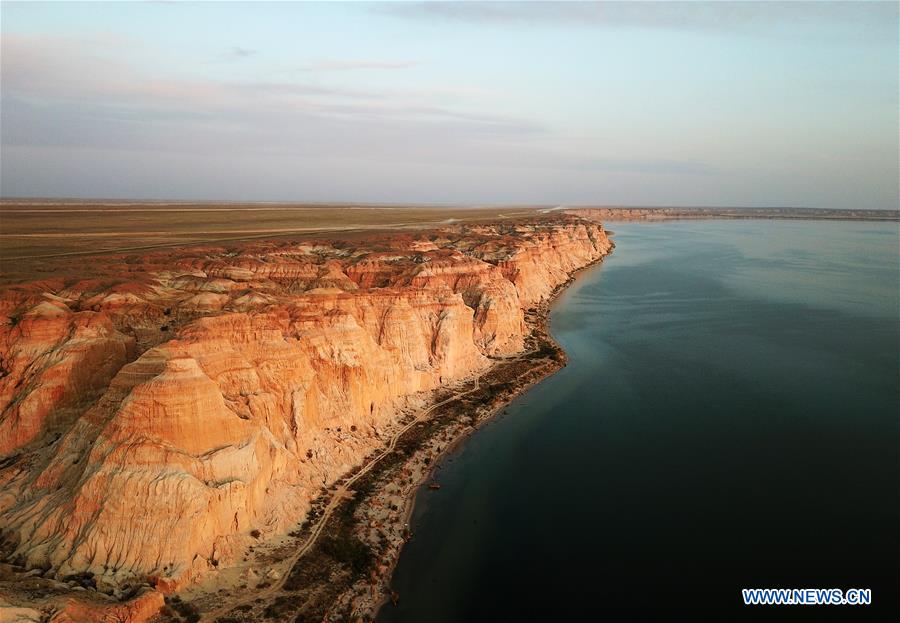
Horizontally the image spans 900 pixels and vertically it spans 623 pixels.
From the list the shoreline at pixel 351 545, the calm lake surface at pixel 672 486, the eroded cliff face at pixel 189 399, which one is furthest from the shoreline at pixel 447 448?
the eroded cliff face at pixel 189 399

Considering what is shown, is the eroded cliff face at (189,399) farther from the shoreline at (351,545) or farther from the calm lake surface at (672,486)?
the calm lake surface at (672,486)

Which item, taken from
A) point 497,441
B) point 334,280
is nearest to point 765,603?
point 497,441

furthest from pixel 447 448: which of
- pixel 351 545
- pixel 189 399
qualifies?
pixel 189 399

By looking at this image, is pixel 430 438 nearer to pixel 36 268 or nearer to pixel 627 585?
pixel 627 585

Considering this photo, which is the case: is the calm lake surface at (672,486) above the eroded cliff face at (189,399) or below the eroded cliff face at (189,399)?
below

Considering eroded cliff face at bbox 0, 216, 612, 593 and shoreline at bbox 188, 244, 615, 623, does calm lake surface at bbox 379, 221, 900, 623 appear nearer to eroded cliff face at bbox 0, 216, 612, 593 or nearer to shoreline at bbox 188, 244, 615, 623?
shoreline at bbox 188, 244, 615, 623

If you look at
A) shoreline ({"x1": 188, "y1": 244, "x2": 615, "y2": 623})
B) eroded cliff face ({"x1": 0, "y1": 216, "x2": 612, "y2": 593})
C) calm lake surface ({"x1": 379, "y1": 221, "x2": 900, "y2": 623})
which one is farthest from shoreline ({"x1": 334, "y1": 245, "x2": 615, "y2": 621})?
eroded cliff face ({"x1": 0, "y1": 216, "x2": 612, "y2": 593})
